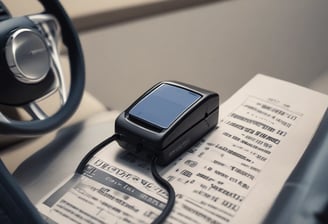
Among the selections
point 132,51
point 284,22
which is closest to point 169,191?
point 132,51

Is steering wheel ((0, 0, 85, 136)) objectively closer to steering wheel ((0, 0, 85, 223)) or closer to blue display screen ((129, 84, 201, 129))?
steering wheel ((0, 0, 85, 223))

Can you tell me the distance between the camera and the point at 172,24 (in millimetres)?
991

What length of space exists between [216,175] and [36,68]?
0.23 metres

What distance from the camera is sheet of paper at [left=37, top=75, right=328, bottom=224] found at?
17.5 inches

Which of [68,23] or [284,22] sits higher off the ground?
[68,23]

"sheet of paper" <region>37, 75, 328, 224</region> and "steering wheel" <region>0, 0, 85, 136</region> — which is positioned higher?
"steering wheel" <region>0, 0, 85, 136</region>

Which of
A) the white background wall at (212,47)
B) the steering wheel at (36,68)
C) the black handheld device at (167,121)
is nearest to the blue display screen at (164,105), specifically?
the black handheld device at (167,121)

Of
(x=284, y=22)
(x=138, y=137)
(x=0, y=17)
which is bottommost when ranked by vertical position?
(x=284, y=22)

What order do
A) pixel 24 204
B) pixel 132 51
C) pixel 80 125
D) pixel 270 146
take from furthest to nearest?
pixel 132 51 → pixel 80 125 → pixel 270 146 → pixel 24 204

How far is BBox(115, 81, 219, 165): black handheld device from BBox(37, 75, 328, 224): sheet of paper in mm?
14

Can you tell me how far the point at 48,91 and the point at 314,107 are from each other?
0.30 m

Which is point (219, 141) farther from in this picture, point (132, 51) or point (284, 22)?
point (284, 22)

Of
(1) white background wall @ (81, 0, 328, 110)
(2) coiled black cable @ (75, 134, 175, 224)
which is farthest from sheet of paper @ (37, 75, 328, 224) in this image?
(1) white background wall @ (81, 0, 328, 110)

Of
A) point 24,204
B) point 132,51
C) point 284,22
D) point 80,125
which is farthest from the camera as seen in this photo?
point 284,22
